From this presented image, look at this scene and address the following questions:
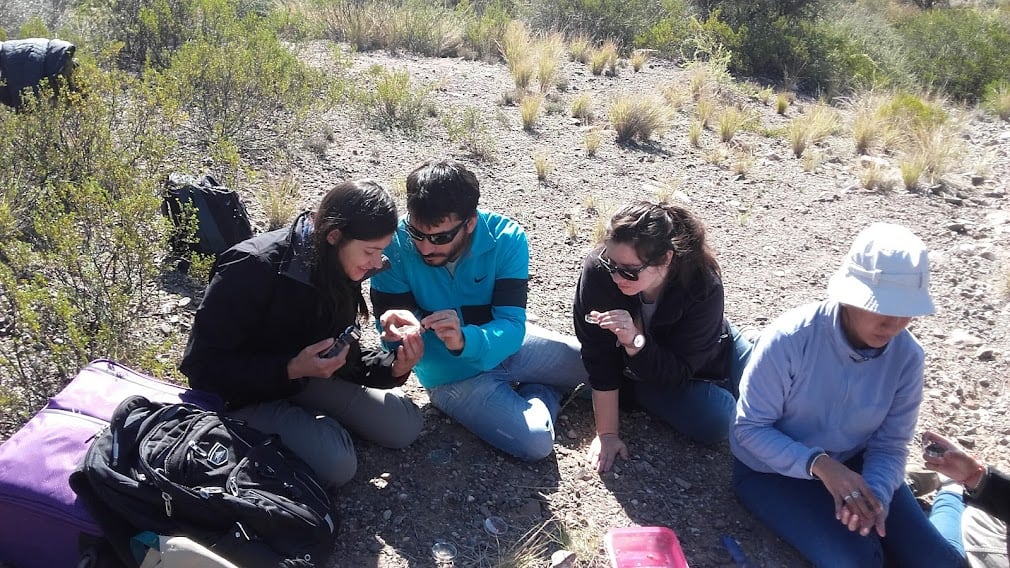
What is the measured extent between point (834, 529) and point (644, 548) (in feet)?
1.95

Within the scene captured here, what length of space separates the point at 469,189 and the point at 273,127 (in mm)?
3610

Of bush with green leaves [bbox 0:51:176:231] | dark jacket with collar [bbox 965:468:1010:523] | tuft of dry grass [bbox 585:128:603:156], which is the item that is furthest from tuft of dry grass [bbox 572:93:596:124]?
dark jacket with collar [bbox 965:468:1010:523]

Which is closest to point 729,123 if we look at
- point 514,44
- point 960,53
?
point 514,44

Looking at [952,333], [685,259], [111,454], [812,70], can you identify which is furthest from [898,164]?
[111,454]

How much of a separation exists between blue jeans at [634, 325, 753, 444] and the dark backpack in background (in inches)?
80.2

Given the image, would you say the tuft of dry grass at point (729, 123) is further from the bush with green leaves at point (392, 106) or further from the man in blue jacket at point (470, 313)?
the man in blue jacket at point (470, 313)

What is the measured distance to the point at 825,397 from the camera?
2.45 metres

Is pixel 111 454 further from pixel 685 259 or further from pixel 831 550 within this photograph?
pixel 831 550

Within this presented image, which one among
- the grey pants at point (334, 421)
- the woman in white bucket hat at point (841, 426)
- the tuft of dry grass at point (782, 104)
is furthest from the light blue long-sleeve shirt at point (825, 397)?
the tuft of dry grass at point (782, 104)

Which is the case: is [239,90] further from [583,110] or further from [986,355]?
[986,355]

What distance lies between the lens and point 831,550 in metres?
2.38

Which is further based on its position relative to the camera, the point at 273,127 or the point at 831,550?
the point at 273,127

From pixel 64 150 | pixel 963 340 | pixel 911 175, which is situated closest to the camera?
pixel 64 150

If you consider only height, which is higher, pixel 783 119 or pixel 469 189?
pixel 469 189
